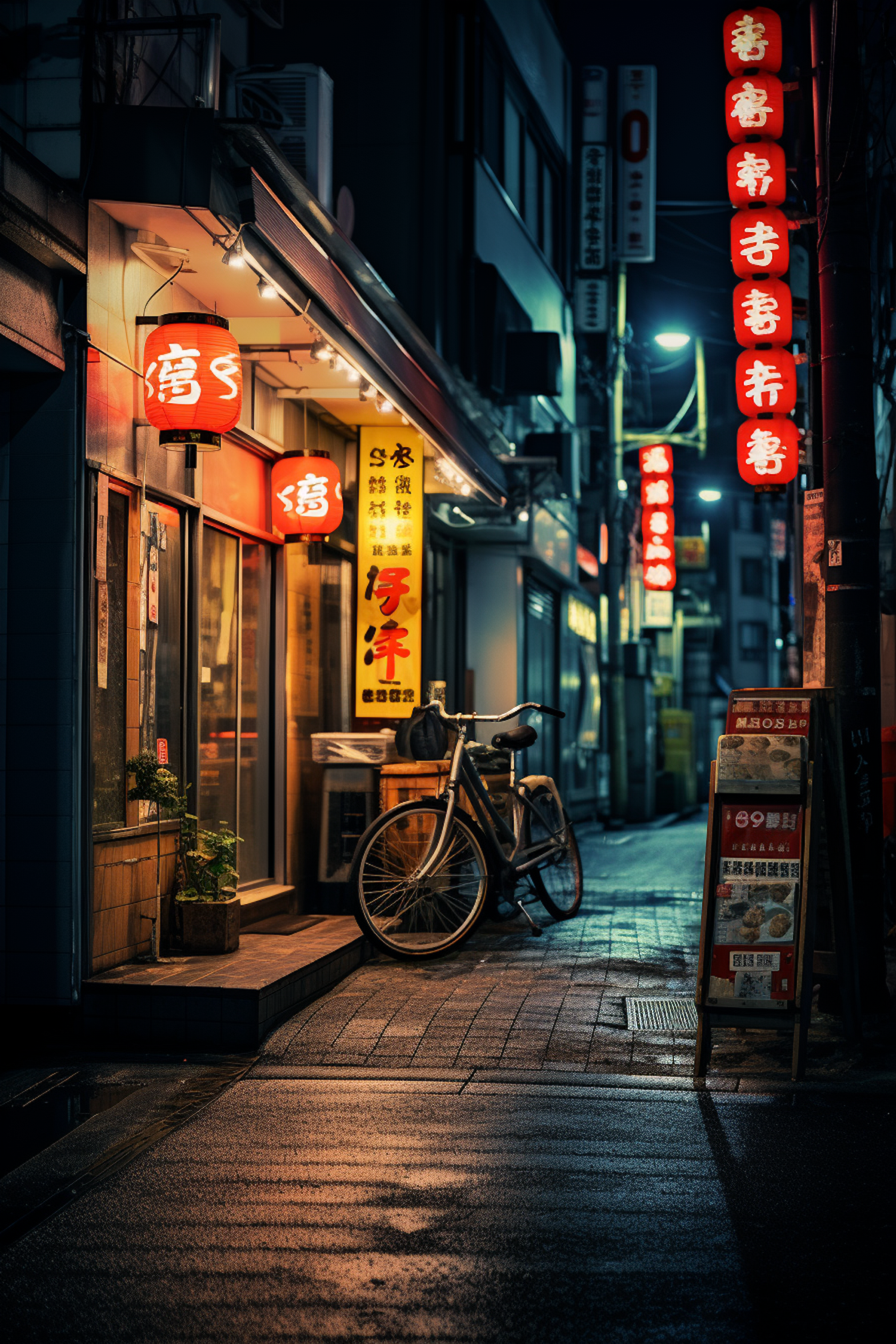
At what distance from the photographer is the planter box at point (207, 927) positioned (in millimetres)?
8164

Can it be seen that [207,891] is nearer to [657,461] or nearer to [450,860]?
[450,860]

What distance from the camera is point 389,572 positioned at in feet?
40.7

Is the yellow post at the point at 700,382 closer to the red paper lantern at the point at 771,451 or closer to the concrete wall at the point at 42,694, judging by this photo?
the red paper lantern at the point at 771,451

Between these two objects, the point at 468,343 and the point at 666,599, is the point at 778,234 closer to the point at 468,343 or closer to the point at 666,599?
the point at 468,343

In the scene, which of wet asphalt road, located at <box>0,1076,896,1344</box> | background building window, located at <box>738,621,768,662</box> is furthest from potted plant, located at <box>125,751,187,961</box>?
background building window, located at <box>738,621,768,662</box>

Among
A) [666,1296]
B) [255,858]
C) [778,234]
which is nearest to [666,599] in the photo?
[778,234]

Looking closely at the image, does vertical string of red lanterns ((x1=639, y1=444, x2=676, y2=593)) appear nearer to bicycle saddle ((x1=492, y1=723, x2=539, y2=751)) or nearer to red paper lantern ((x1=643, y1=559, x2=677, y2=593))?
red paper lantern ((x1=643, y1=559, x2=677, y2=593))

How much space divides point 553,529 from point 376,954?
1260 cm

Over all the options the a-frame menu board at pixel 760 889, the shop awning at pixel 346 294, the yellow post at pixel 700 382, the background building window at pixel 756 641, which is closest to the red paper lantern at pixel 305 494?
the shop awning at pixel 346 294

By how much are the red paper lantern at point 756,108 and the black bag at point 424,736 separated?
7.61m

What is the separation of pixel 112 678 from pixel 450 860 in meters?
2.60

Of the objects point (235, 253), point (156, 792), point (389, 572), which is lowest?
point (156, 792)

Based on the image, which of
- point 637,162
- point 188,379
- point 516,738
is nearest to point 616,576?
point 637,162

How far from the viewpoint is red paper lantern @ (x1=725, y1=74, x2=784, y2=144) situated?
1321 centimetres
